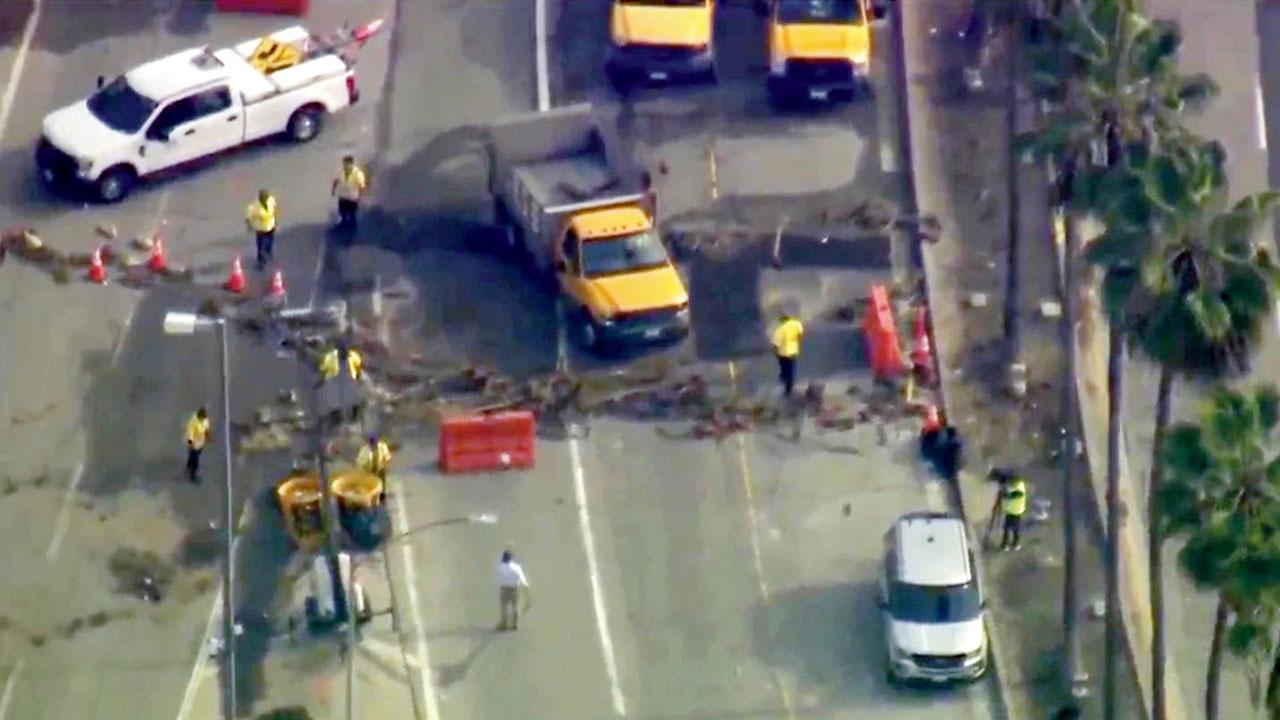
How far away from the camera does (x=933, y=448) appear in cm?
5272

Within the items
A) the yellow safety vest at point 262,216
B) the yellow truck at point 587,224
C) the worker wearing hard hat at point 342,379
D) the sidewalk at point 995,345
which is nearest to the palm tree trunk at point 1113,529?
the sidewalk at point 995,345

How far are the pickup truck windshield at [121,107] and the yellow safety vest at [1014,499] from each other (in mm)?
16318

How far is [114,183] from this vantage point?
57500 mm

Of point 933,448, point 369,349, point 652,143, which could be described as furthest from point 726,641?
point 652,143

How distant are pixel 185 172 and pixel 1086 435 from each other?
16180mm

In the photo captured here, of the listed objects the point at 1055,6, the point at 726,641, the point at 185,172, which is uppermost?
the point at 1055,6

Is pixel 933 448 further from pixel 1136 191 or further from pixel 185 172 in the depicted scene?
pixel 185 172

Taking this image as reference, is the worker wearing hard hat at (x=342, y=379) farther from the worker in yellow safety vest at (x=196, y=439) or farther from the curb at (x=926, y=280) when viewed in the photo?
the curb at (x=926, y=280)

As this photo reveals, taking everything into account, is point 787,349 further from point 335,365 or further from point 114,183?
point 114,183

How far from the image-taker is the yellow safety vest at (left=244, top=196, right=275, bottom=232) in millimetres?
55438

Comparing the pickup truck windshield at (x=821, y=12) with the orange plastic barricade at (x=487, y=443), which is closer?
the orange plastic barricade at (x=487, y=443)

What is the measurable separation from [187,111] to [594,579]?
485 inches

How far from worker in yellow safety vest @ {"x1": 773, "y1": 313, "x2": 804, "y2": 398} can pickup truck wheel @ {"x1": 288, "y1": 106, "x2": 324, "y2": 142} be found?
990cm

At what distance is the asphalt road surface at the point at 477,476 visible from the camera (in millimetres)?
49219
